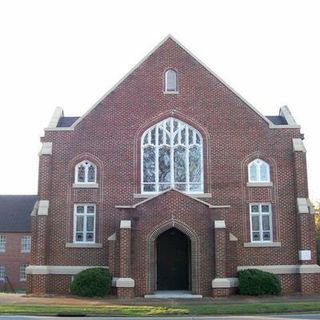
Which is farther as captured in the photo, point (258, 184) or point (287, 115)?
point (287, 115)

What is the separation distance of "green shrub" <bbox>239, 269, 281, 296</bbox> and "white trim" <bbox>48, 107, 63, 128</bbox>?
12410mm

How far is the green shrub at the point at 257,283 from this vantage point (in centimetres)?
2612

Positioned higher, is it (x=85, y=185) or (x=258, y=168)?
(x=258, y=168)

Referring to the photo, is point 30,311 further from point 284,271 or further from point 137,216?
point 284,271

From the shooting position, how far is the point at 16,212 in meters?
61.1

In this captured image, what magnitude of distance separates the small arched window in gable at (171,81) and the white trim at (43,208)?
875 centimetres

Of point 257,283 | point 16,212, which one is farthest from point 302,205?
point 16,212

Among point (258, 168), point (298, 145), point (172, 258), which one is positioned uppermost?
point (298, 145)

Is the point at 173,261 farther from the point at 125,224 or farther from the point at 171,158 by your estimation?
the point at 171,158

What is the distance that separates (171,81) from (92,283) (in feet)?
37.6

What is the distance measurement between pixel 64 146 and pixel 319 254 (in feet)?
87.5

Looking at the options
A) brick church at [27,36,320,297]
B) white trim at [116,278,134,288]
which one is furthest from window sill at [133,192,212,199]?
white trim at [116,278,134,288]

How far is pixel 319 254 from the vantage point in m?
46.7

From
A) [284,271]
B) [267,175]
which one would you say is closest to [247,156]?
[267,175]
